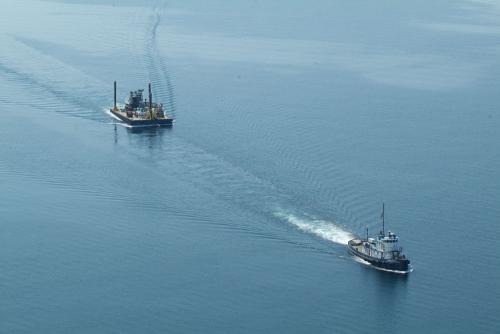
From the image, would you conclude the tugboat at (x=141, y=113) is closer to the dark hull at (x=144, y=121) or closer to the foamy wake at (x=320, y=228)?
the dark hull at (x=144, y=121)

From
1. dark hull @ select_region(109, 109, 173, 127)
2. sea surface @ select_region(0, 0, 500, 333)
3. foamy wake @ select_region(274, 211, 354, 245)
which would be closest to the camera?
sea surface @ select_region(0, 0, 500, 333)

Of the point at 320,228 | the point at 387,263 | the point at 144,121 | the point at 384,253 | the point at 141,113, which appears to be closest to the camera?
the point at 387,263

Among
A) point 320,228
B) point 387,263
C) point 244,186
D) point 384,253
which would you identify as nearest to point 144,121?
point 244,186

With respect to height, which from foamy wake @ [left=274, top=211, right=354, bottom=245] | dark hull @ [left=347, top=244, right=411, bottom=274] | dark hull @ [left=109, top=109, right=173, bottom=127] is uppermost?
dark hull @ [left=109, top=109, right=173, bottom=127]

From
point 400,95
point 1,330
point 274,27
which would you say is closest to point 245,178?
point 1,330

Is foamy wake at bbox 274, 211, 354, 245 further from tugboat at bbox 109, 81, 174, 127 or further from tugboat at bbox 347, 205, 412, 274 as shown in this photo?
tugboat at bbox 109, 81, 174, 127

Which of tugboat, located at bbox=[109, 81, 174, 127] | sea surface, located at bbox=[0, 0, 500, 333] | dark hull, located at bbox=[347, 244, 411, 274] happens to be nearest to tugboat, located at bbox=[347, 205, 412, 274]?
dark hull, located at bbox=[347, 244, 411, 274]

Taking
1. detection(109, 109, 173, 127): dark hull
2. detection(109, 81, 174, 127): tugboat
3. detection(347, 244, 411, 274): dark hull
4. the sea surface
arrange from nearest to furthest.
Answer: the sea surface, detection(347, 244, 411, 274): dark hull, detection(109, 109, 173, 127): dark hull, detection(109, 81, 174, 127): tugboat

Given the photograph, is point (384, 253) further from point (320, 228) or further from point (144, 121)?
→ point (144, 121)

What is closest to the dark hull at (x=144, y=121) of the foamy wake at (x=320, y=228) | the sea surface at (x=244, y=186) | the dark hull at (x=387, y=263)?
the sea surface at (x=244, y=186)
